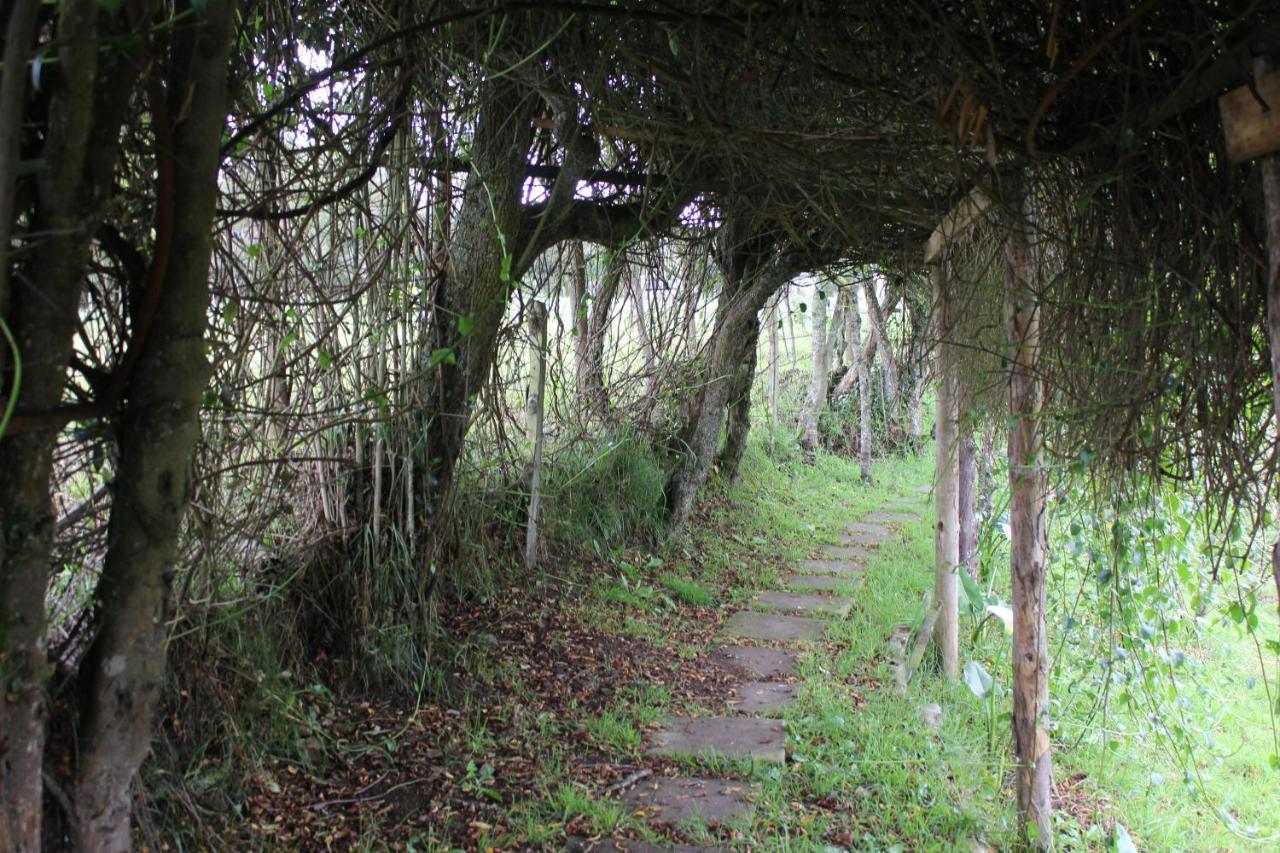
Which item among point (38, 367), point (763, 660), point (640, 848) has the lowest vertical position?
point (640, 848)

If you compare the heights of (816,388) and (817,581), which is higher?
(816,388)

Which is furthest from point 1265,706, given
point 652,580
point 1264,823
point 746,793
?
point 746,793

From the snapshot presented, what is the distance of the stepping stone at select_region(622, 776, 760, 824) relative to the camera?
10.2ft

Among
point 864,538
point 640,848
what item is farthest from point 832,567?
point 640,848

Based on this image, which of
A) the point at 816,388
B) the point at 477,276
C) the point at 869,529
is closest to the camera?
the point at 477,276

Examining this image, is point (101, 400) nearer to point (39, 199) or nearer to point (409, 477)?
point (39, 199)

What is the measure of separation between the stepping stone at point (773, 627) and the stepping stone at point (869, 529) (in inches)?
113

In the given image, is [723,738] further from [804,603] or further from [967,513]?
[967,513]

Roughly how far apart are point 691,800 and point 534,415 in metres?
2.93

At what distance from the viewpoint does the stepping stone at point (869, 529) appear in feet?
27.0

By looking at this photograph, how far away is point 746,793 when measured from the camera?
10.9 ft

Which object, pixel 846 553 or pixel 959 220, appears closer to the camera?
pixel 959 220

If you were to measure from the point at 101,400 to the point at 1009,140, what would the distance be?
2.22 meters

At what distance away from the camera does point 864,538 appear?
798 centimetres
